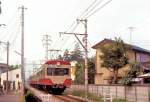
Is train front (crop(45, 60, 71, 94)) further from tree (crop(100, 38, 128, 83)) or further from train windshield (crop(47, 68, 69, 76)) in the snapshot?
tree (crop(100, 38, 128, 83))

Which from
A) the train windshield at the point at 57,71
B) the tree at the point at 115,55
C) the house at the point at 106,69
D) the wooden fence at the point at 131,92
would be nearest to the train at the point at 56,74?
the train windshield at the point at 57,71

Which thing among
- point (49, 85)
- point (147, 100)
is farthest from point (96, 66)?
point (147, 100)

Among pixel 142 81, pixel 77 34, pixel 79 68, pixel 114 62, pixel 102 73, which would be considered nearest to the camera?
pixel 77 34

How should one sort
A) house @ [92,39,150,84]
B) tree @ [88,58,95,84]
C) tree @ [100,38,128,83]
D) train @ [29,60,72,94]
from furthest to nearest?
tree @ [88,58,95,84] < house @ [92,39,150,84] < tree @ [100,38,128,83] < train @ [29,60,72,94]

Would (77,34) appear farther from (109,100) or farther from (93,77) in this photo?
(93,77)

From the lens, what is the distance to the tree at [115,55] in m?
53.7

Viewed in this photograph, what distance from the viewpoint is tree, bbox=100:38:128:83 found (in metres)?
53.7

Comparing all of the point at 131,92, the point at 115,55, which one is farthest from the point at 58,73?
the point at 115,55

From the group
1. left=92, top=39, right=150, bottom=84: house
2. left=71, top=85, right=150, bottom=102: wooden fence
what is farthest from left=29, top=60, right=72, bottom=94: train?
left=92, top=39, right=150, bottom=84: house

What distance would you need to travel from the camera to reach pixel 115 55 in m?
54.2

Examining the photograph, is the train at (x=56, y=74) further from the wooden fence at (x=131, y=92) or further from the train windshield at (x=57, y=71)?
the wooden fence at (x=131, y=92)

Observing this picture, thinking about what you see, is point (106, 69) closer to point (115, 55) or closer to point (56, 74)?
point (115, 55)

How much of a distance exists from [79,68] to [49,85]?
3398 centimetres

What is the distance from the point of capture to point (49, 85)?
44375 millimetres
